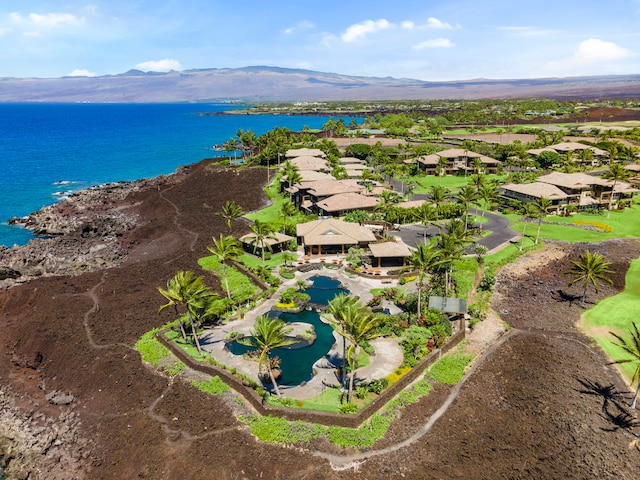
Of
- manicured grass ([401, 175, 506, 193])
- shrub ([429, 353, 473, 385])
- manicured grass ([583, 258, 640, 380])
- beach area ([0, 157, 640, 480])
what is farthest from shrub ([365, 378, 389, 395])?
manicured grass ([401, 175, 506, 193])

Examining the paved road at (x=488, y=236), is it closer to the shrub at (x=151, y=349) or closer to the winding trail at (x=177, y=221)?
the winding trail at (x=177, y=221)

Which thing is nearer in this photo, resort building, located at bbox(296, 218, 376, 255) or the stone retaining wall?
the stone retaining wall

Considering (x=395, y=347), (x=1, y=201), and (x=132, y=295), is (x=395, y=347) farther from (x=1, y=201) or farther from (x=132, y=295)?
(x=1, y=201)

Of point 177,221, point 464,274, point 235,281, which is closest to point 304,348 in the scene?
point 235,281

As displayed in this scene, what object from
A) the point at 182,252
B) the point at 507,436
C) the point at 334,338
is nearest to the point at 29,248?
the point at 182,252

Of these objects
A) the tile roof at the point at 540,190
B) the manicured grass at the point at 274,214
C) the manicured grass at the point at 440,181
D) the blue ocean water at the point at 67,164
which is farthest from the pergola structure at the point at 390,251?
the blue ocean water at the point at 67,164

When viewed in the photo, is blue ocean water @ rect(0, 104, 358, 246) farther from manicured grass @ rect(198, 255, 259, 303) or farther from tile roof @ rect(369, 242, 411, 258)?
tile roof @ rect(369, 242, 411, 258)

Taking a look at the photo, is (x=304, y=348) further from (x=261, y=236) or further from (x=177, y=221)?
(x=177, y=221)
